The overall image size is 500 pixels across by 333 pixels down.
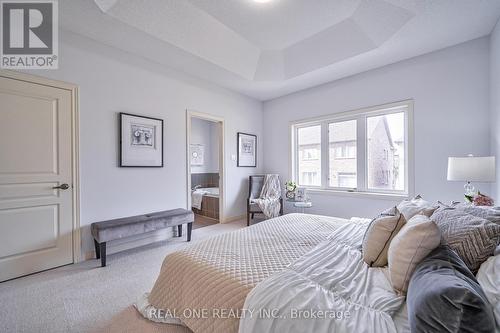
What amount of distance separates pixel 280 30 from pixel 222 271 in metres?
2.85

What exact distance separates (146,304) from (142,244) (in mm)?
1678

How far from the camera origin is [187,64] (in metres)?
3.29

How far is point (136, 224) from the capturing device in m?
2.71

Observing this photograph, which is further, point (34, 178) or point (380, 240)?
point (34, 178)

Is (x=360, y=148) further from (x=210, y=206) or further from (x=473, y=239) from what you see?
(x=210, y=206)

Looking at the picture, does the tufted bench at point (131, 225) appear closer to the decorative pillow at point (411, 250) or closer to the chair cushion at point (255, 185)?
the chair cushion at point (255, 185)

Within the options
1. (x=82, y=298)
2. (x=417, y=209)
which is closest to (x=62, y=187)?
(x=82, y=298)

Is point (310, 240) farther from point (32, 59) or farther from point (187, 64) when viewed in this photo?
point (32, 59)

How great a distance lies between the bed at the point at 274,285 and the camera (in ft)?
2.96

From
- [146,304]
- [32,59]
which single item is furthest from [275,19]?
[146,304]

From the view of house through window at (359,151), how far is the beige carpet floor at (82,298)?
3.18 metres

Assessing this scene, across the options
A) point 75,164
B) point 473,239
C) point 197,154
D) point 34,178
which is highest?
point 197,154

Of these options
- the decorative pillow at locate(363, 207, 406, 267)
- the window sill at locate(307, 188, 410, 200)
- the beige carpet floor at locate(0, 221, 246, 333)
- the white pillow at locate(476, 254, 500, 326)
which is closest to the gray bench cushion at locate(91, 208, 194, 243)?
the beige carpet floor at locate(0, 221, 246, 333)

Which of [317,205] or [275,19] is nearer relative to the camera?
[275,19]
